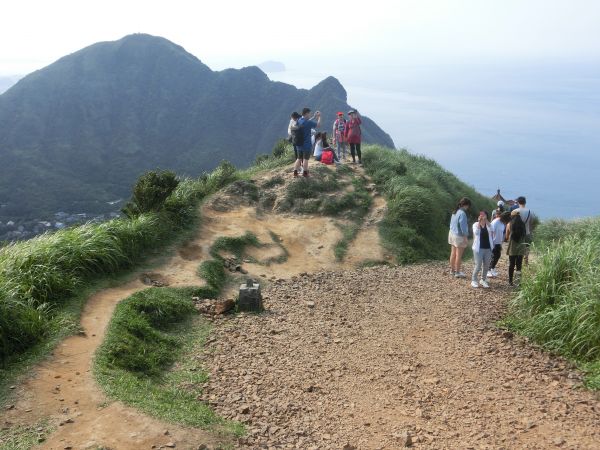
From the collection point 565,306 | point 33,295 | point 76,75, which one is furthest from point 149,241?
point 76,75

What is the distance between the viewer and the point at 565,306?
8219 mm

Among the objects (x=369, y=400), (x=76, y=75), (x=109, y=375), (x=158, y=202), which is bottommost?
(x=369, y=400)

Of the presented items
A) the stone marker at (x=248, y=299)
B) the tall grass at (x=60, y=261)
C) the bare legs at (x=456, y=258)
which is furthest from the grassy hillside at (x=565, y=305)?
the tall grass at (x=60, y=261)

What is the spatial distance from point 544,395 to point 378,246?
7520 mm

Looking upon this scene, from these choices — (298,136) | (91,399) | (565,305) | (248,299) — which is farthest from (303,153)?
(91,399)

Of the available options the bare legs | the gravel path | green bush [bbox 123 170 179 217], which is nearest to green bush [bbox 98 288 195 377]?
the gravel path

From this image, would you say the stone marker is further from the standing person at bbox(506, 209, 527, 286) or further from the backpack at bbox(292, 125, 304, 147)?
the backpack at bbox(292, 125, 304, 147)

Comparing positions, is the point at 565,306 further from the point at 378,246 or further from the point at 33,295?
the point at 33,295

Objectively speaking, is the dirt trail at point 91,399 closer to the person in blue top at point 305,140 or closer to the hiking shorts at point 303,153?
the person in blue top at point 305,140

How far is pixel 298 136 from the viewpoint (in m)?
15.0

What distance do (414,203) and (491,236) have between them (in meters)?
4.30

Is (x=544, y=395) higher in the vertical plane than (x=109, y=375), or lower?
lower

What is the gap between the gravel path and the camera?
19.6 feet

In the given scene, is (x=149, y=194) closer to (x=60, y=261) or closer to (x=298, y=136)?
(x=60, y=261)
